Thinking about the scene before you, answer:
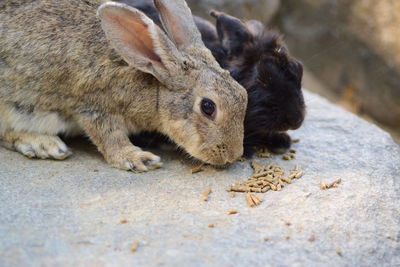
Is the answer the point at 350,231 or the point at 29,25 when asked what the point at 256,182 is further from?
the point at 29,25

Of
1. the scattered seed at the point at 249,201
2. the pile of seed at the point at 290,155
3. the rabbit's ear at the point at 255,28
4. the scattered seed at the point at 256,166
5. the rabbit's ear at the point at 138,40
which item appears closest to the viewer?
the scattered seed at the point at 249,201

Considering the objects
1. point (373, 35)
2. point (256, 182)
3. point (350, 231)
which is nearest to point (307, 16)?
point (373, 35)

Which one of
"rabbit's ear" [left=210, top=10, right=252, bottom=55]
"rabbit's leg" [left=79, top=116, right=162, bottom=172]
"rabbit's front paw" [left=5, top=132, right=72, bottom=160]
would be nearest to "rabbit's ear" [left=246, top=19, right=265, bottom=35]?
"rabbit's ear" [left=210, top=10, right=252, bottom=55]

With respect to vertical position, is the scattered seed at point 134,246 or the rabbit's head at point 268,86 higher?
the rabbit's head at point 268,86

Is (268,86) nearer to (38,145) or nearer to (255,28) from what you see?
(255,28)

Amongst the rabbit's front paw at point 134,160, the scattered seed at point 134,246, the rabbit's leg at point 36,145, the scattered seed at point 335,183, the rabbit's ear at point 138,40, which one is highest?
the rabbit's ear at point 138,40

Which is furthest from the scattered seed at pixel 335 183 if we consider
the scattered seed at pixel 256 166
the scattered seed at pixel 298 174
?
the scattered seed at pixel 256 166

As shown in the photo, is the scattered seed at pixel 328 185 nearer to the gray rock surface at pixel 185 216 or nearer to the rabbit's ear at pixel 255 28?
the gray rock surface at pixel 185 216

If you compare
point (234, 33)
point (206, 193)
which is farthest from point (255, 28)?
point (206, 193)

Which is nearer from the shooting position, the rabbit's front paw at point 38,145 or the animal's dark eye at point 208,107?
the animal's dark eye at point 208,107
